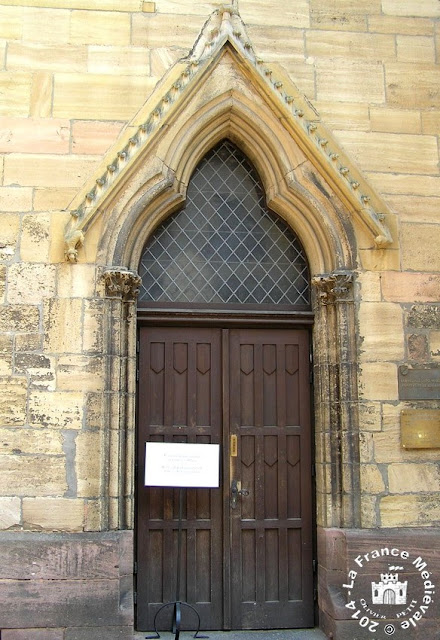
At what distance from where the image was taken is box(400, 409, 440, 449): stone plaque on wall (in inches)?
234

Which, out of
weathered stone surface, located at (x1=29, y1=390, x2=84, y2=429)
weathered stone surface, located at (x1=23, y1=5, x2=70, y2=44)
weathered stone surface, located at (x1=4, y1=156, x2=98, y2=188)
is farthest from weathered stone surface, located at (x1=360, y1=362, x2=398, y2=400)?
weathered stone surface, located at (x1=23, y1=5, x2=70, y2=44)

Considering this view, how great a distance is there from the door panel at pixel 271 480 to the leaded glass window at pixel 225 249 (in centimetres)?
40

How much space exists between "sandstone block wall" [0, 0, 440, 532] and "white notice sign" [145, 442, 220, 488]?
331 mm

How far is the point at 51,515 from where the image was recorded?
18.4 ft

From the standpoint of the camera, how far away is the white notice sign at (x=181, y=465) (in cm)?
570

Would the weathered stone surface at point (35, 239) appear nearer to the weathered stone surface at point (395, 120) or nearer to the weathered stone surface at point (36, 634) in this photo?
the weathered stone surface at point (36, 634)

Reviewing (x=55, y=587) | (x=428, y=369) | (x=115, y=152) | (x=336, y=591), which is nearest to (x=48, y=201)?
(x=115, y=152)

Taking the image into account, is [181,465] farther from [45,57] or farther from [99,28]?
[99,28]

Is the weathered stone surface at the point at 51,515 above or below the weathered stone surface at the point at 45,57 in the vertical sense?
below

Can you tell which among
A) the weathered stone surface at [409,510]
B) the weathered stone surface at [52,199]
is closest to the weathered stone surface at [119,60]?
the weathered stone surface at [52,199]

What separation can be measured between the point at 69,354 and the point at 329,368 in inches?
84.2

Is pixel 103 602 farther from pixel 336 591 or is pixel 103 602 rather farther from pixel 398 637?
pixel 398 637

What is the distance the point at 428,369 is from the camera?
6.10m

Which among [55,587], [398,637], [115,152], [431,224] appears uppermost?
[115,152]
